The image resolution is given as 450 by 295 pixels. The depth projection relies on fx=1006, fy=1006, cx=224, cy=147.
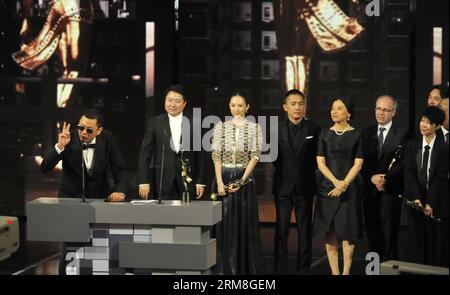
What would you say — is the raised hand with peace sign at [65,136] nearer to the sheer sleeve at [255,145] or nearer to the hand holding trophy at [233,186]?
the hand holding trophy at [233,186]

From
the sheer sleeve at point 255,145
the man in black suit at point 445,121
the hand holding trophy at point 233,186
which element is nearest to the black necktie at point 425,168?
the man in black suit at point 445,121

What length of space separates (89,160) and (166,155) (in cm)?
65

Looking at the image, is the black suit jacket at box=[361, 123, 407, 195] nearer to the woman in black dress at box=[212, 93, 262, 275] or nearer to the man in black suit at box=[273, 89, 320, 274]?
the man in black suit at box=[273, 89, 320, 274]

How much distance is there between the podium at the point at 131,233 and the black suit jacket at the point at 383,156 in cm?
175

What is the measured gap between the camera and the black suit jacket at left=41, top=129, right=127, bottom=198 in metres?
8.06

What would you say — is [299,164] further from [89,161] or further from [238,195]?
[89,161]

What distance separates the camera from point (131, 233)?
735 centimetres

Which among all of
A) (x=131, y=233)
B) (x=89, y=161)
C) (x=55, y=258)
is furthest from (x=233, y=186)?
(x=55, y=258)

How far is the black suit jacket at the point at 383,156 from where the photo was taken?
849cm

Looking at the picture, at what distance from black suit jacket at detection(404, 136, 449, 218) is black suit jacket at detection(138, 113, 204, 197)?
5.54 feet

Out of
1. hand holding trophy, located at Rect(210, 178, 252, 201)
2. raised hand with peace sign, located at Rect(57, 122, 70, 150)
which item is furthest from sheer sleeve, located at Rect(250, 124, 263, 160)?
raised hand with peace sign, located at Rect(57, 122, 70, 150)

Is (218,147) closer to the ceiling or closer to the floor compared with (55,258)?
closer to the ceiling

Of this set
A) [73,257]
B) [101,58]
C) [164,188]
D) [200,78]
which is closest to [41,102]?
[101,58]

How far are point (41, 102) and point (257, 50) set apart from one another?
2.46 metres
